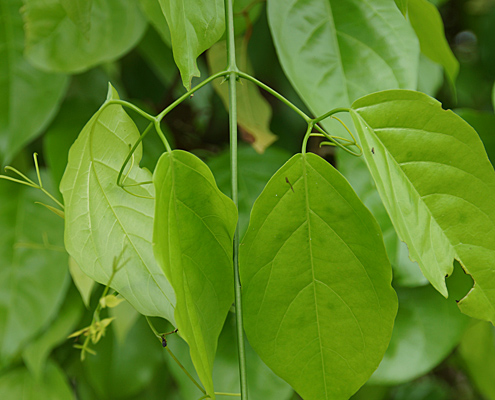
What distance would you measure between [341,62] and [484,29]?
431 millimetres

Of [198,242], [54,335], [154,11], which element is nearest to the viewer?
[198,242]

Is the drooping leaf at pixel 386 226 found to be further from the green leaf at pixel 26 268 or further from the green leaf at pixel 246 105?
the green leaf at pixel 26 268

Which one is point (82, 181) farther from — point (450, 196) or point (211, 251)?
point (450, 196)

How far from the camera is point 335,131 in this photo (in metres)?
0.29

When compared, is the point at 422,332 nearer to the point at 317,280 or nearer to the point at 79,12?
the point at 317,280

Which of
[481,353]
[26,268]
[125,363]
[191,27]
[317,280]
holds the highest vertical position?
[191,27]

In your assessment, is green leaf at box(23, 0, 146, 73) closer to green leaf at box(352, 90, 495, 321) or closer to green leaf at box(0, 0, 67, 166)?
green leaf at box(0, 0, 67, 166)

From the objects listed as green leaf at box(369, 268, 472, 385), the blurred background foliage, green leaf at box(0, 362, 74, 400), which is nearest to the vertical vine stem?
the blurred background foliage

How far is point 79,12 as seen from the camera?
11.3 inches

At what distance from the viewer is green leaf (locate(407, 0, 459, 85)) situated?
1.13 feet

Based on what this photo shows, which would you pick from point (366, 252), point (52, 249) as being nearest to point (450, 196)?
point (366, 252)

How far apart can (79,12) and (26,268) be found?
258 millimetres

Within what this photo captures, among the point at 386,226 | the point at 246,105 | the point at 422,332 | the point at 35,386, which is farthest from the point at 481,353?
the point at 35,386

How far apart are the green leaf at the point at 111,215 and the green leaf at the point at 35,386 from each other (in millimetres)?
308
